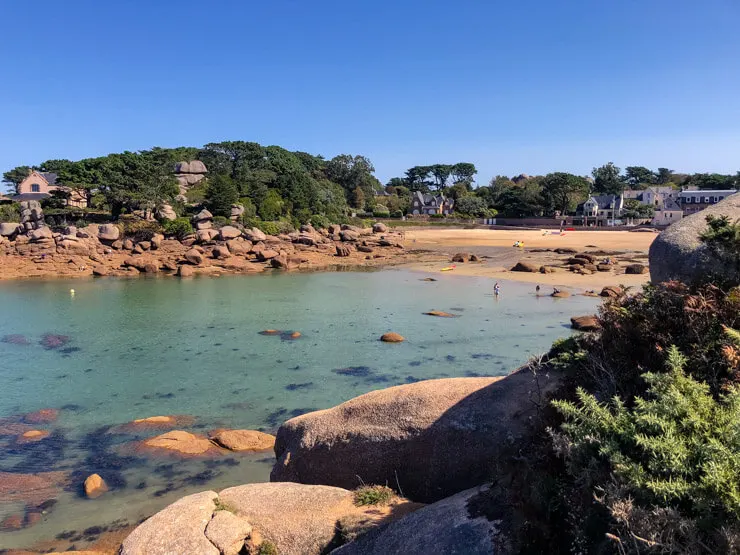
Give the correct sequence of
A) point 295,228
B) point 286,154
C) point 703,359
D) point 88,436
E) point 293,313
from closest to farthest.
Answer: point 703,359 → point 88,436 → point 293,313 → point 295,228 → point 286,154

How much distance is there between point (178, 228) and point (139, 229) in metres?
3.83

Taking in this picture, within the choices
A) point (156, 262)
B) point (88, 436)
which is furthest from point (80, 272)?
point (88, 436)

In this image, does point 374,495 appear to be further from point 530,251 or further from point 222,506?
point 530,251

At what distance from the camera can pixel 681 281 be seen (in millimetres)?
6762

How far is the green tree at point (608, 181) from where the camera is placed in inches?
4735

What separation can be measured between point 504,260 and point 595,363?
47.8 m

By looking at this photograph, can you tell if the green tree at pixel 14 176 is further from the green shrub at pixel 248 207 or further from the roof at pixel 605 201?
the roof at pixel 605 201

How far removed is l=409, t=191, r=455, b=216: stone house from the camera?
118375 millimetres

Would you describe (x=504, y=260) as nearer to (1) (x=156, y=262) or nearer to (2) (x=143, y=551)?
(1) (x=156, y=262)

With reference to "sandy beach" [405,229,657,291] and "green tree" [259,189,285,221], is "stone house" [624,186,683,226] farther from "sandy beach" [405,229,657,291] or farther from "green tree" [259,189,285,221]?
"green tree" [259,189,285,221]

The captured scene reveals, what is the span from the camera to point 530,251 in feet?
195

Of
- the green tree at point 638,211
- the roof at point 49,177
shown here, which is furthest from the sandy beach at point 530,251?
the roof at point 49,177

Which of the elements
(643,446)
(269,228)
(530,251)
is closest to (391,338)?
(643,446)

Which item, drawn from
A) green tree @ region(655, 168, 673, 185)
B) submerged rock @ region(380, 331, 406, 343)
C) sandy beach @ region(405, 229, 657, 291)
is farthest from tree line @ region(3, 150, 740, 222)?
submerged rock @ region(380, 331, 406, 343)
